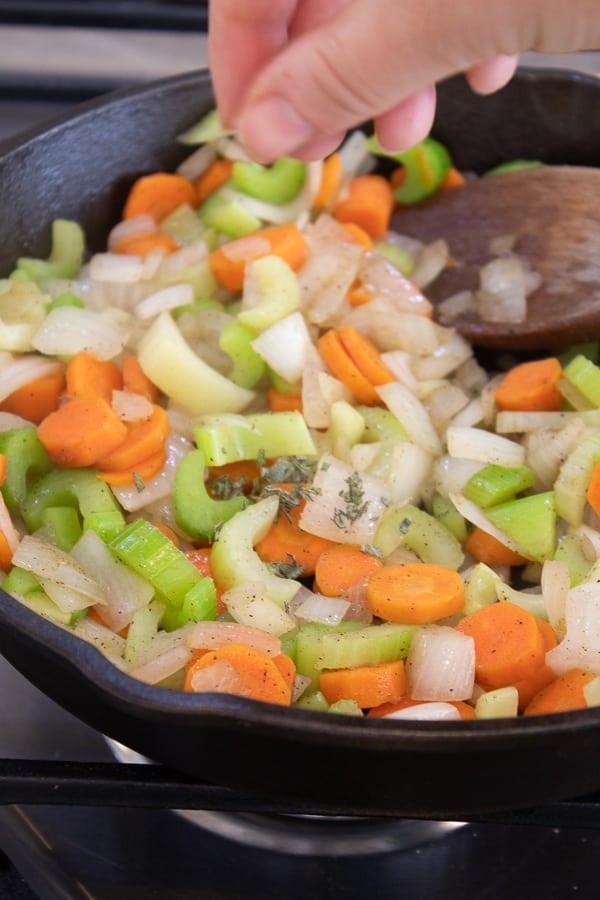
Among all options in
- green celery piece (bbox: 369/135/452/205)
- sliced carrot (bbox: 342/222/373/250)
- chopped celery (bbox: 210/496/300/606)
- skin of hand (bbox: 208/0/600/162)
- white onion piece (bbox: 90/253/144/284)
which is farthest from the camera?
green celery piece (bbox: 369/135/452/205)

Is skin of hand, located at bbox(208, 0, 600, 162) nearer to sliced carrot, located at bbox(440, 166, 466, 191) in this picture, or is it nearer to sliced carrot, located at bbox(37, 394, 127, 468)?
sliced carrot, located at bbox(37, 394, 127, 468)

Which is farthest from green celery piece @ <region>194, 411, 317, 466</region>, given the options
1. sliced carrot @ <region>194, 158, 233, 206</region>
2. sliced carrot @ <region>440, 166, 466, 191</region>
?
sliced carrot @ <region>440, 166, 466, 191</region>

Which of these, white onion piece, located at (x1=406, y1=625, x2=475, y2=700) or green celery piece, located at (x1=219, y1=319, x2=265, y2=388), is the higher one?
green celery piece, located at (x1=219, y1=319, x2=265, y2=388)

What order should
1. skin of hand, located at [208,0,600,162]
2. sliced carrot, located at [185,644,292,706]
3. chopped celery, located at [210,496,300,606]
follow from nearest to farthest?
skin of hand, located at [208,0,600,162], sliced carrot, located at [185,644,292,706], chopped celery, located at [210,496,300,606]

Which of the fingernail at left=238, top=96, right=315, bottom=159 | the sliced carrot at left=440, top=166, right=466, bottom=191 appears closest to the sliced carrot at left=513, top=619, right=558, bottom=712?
the fingernail at left=238, top=96, right=315, bottom=159

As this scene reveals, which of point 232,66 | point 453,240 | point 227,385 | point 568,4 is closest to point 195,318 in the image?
point 227,385

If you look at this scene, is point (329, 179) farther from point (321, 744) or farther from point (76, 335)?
point (321, 744)

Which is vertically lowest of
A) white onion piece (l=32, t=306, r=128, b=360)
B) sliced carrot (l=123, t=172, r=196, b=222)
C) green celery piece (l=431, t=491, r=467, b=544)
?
green celery piece (l=431, t=491, r=467, b=544)

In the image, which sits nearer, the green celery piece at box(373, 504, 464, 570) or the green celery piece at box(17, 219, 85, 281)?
the green celery piece at box(373, 504, 464, 570)
